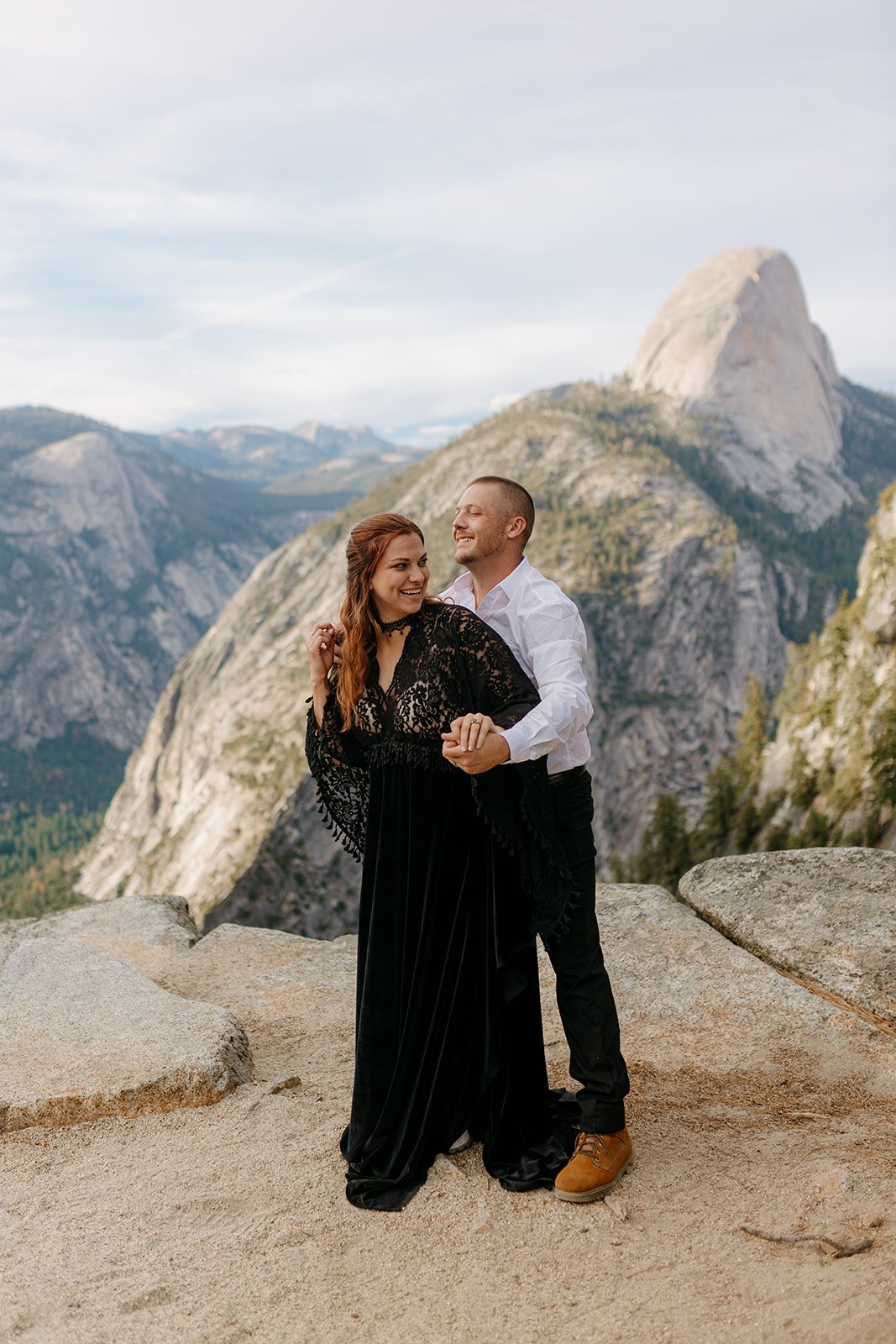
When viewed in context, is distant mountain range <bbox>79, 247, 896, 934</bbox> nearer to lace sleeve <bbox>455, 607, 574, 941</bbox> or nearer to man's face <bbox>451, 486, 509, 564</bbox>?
lace sleeve <bbox>455, 607, 574, 941</bbox>

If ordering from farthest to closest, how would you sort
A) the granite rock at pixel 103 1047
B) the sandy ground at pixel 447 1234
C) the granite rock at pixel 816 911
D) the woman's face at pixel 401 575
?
the granite rock at pixel 816 911, the granite rock at pixel 103 1047, the woman's face at pixel 401 575, the sandy ground at pixel 447 1234

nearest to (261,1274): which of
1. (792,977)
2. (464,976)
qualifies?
(464,976)

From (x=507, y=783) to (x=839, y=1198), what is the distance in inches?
94.3

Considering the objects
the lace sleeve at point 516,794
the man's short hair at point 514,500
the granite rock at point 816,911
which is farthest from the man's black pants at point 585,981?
the granite rock at point 816,911

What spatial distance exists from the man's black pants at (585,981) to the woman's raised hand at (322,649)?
127cm

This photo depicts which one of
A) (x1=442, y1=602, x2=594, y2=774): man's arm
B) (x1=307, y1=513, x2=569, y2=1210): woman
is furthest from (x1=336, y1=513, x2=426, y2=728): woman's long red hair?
(x1=442, y1=602, x2=594, y2=774): man's arm

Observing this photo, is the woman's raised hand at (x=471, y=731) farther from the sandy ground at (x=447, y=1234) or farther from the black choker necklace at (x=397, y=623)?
the sandy ground at (x=447, y=1234)

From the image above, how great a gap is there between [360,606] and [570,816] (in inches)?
55.3

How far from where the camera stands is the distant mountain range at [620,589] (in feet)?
302

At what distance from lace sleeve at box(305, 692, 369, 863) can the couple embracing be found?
73 millimetres

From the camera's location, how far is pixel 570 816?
4430 mm

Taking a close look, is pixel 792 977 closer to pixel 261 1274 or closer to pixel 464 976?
pixel 464 976

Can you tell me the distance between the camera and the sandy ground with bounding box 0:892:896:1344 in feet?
11.9

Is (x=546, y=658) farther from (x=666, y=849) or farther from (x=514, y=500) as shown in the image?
(x=666, y=849)
